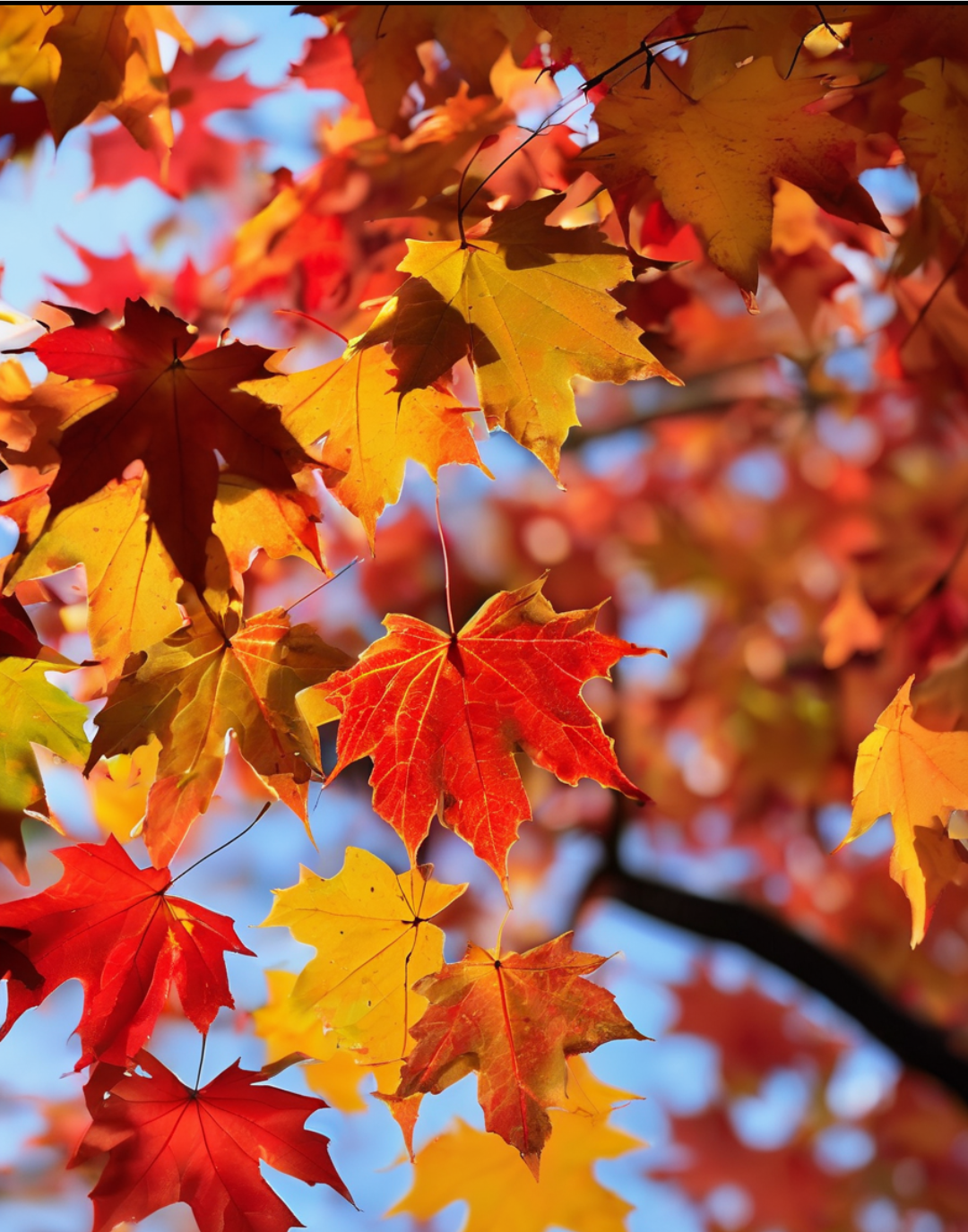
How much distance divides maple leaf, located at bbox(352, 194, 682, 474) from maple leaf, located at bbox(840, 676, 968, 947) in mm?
394

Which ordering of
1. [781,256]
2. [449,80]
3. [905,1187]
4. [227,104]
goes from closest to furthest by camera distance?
[449,80]
[781,256]
[227,104]
[905,1187]

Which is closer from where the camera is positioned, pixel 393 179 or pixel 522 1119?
pixel 522 1119

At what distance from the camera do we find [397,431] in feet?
2.91

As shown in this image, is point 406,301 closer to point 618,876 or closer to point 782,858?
point 618,876

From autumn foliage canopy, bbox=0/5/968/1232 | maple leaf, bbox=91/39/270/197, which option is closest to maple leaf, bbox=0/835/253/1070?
autumn foliage canopy, bbox=0/5/968/1232

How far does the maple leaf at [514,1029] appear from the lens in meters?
0.84

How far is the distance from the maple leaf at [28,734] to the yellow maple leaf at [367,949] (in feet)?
0.79

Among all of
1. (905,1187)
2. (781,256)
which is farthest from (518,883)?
(781,256)

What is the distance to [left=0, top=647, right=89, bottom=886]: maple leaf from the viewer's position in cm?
89

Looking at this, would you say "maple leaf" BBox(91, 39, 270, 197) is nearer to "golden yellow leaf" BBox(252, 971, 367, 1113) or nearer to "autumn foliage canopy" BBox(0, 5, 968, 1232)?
"autumn foliage canopy" BBox(0, 5, 968, 1232)

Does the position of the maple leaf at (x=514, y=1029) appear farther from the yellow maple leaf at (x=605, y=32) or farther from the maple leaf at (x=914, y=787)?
the yellow maple leaf at (x=605, y=32)

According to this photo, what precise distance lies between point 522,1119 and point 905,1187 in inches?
147

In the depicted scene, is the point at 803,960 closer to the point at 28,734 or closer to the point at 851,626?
the point at 851,626

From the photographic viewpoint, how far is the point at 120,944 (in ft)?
2.97
